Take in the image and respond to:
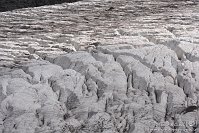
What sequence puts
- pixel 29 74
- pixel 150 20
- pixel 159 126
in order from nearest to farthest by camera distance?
pixel 159 126 < pixel 29 74 < pixel 150 20

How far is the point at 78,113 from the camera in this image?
211 centimetres

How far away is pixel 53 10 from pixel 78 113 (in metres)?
2.25

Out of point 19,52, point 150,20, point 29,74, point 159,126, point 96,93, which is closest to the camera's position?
point 159,126

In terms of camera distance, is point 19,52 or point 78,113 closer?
point 78,113

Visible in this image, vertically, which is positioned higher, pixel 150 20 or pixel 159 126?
pixel 150 20

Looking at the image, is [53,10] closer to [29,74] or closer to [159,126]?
[29,74]

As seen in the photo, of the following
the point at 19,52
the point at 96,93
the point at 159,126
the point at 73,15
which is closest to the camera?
the point at 159,126

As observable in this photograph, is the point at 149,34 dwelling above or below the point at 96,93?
above

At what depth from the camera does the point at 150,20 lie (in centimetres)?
348

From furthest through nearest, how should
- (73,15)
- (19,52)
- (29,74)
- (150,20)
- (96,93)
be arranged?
1. (73,15)
2. (150,20)
3. (19,52)
4. (29,74)
5. (96,93)

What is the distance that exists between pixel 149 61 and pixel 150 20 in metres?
1.08

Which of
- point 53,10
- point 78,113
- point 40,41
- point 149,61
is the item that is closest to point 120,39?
point 149,61

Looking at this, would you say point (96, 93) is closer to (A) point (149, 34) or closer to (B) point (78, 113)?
(B) point (78, 113)

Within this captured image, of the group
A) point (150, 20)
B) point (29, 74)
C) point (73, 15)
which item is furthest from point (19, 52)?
point (150, 20)
